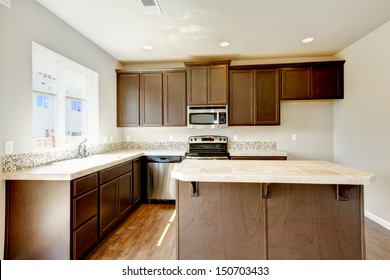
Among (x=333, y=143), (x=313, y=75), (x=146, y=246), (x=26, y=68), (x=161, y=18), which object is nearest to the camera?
(x=26, y=68)

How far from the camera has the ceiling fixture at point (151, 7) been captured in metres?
2.18

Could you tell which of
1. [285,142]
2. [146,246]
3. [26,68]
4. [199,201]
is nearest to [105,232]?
[146,246]

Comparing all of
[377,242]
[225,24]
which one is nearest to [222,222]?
[377,242]

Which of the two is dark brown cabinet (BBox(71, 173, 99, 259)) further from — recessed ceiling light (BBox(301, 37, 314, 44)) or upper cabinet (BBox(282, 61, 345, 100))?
recessed ceiling light (BBox(301, 37, 314, 44))

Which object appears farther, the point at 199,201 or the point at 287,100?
the point at 287,100

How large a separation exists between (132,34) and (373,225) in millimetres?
4260

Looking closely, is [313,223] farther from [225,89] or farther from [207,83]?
[207,83]

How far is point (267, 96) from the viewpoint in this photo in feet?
12.1

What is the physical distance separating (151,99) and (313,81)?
2896mm

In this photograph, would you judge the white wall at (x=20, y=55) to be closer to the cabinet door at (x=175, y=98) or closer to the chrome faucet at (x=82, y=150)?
the chrome faucet at (x=82, y=150)

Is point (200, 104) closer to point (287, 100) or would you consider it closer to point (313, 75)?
point (287, 100)

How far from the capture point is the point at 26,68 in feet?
6.82

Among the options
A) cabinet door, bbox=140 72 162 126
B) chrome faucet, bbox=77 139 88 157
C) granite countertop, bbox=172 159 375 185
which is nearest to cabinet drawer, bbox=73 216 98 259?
chrome faucet, bbox=77 139 88 157

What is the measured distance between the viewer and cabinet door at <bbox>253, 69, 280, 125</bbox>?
12.0 feet
